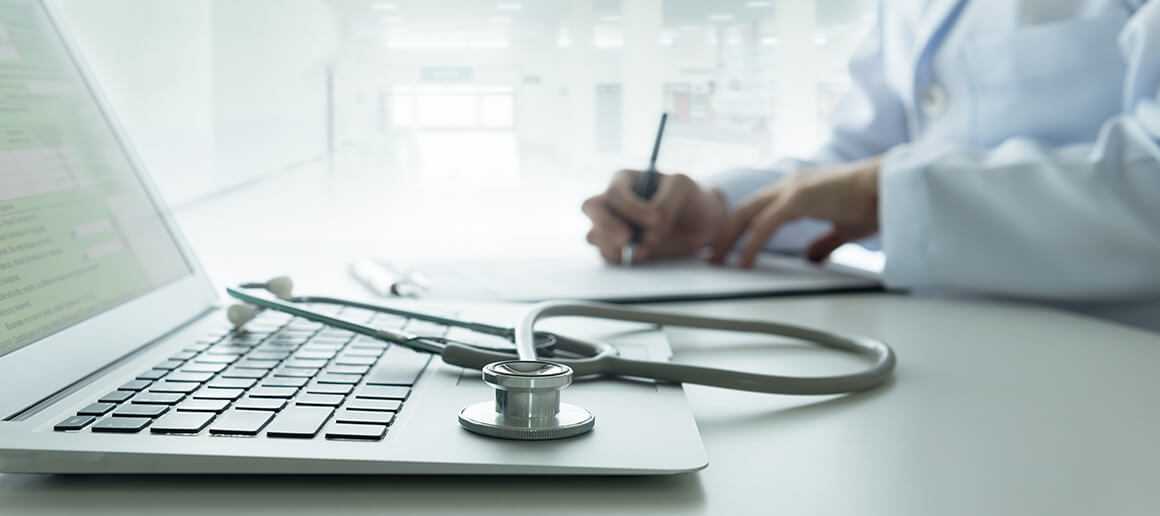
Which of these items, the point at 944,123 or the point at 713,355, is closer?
the point at 713,355

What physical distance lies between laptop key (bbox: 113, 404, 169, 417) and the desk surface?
27 mm

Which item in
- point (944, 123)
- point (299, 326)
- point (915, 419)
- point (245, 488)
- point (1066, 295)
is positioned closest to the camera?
point (245, 488)

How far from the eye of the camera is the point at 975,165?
771mm

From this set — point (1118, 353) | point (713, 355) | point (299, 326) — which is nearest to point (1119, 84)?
point (1118, 353)

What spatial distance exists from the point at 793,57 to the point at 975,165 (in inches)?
21.6

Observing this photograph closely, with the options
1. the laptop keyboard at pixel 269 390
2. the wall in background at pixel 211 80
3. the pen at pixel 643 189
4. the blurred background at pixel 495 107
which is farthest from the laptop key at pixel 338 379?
the blurred background at pixel 495 107

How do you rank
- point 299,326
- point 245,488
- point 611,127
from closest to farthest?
point 245,488
point 299,326
point 611,127

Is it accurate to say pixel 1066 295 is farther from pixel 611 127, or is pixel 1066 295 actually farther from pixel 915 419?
pixel 611 127

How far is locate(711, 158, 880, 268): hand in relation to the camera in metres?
0.89

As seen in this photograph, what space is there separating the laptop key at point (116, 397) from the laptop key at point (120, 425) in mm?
31

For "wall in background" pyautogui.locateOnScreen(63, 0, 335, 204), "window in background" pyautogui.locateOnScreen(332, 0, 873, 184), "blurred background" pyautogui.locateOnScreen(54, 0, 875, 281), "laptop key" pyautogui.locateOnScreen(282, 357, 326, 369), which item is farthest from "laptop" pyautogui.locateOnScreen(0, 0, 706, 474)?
"window in background" pyautogui.locateOnScreen(332, 0, 873, 184)

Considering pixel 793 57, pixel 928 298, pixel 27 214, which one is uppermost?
pixel 793 57

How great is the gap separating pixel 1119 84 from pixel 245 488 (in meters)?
0.86

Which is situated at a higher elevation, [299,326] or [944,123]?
[944,123]
